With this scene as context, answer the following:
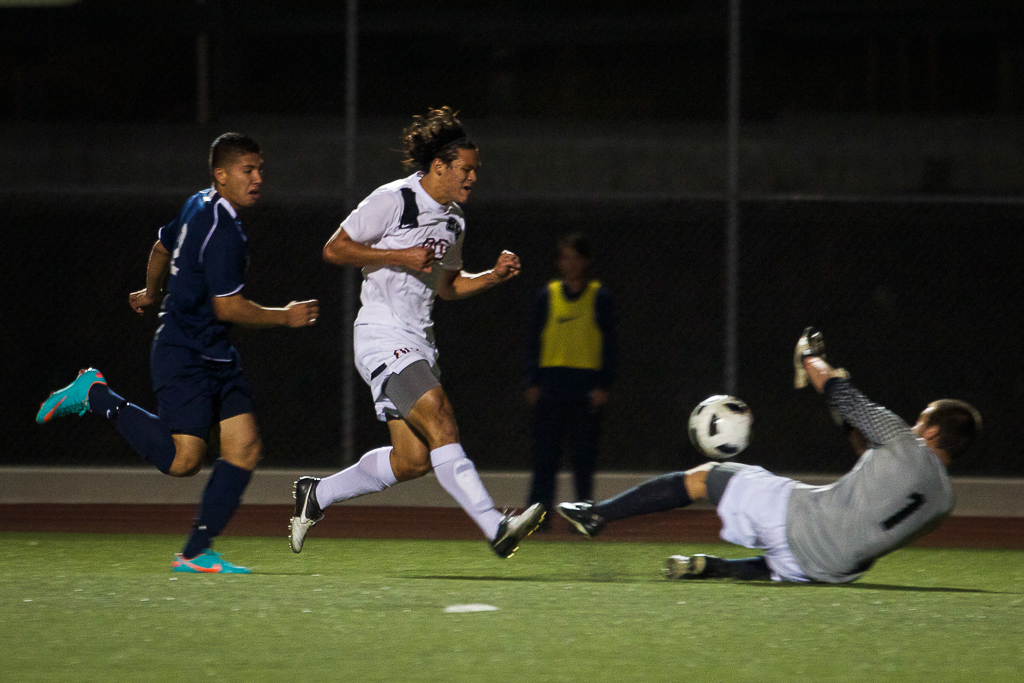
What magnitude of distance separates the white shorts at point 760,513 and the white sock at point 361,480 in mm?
1547

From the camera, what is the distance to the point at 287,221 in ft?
59.4

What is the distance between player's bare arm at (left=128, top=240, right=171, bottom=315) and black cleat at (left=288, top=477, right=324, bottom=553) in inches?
42.3

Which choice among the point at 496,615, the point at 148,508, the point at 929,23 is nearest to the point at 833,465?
the point at 148,508

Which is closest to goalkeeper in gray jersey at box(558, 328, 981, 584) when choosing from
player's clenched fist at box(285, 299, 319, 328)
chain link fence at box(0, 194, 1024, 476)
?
player's clenched fist at box(285, 299, 319, 328)

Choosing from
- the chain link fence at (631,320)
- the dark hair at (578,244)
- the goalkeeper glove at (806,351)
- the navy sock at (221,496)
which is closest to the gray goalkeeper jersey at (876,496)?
the goalkeeper glove at (806,351)

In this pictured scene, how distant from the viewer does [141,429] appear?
6074mm

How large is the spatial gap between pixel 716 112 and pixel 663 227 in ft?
40.2

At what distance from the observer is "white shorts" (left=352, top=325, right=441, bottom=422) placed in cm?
616

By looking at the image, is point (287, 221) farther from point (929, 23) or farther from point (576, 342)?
point (929, 23)

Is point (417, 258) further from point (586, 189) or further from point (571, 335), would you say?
point (586, 189)

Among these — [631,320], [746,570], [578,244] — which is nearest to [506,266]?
[746,570]

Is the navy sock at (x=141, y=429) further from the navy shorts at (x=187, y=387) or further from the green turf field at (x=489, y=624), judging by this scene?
the green turf field at (x=489, y=624)

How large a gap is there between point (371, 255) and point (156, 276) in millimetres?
1032

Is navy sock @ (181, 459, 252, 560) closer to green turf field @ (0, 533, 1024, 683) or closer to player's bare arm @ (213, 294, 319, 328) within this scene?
green turf field @ (0, 533, 1024, 683)
